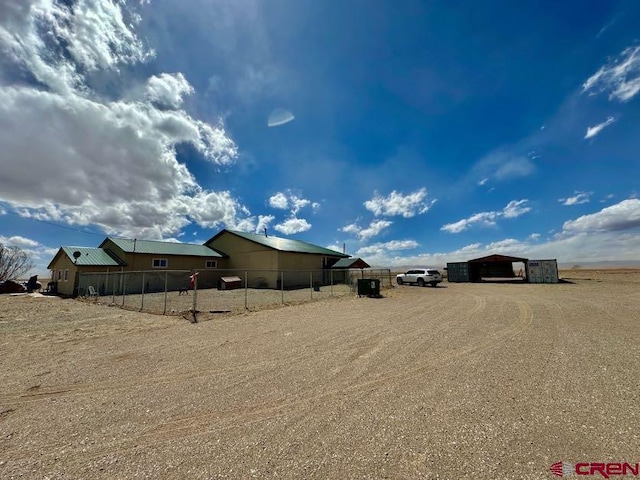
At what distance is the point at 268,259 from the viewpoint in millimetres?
26844

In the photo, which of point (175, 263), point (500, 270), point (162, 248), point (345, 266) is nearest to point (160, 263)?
point (175, 263)

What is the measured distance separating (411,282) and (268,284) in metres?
14.6

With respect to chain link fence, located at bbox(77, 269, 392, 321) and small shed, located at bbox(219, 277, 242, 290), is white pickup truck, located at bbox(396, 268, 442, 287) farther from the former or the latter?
small shed, located at bbox(219, 277, 242, 290)

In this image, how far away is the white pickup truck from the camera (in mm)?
27672

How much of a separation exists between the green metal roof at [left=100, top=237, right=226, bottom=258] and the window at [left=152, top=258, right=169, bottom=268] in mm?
561

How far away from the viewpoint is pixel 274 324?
31.6 ft

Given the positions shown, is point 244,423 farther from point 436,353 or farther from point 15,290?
point 15,290

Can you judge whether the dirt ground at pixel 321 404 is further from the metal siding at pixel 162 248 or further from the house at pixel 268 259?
the metal siding at pixel 162 248

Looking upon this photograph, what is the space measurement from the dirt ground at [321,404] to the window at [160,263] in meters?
18.5

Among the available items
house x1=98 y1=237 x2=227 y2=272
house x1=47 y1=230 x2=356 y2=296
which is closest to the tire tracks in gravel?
house x1=47 y1=230 x2=356 y2=296

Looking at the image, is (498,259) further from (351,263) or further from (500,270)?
(351,263)

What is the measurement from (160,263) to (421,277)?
2471cm

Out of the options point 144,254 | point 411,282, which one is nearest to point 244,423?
point 144,254

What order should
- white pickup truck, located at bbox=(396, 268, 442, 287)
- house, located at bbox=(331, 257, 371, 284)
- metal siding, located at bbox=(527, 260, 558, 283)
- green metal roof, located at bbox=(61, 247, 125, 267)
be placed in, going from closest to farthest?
green metal roof, located at bbox=(61, 247, 125, 267), white pickup truck, located at bbox=(396, 268, 442, 287), metal siding, located at bbox=(527, 260, 558, 283), house, located at bbox=(331, 257, 371, 284)
